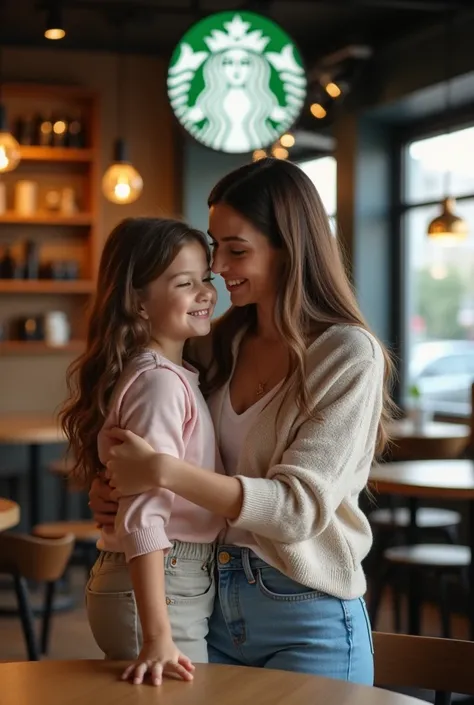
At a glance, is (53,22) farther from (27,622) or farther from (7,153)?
(27,622)

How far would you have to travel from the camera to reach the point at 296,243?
6.17 feet

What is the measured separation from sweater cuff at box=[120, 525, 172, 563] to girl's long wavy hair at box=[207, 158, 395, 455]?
351mm

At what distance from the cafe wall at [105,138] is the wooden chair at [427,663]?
19.0 ft

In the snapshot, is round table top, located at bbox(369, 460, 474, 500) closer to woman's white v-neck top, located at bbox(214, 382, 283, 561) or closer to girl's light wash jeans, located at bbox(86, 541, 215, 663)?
woman's white v-neck top, located at bbox(214, 382, 283, 561)

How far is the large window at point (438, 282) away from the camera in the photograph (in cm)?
652

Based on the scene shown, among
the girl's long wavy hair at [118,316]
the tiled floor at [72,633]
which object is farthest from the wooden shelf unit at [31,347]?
the girl's long wavy hair at [118,316]

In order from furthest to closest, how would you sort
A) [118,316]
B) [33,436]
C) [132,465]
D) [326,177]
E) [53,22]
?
[326,177] < [33,436] < [53,22] < [118,316] < [132,465]

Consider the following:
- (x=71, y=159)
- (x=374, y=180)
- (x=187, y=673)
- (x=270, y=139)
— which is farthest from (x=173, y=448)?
(x=71, y=159)

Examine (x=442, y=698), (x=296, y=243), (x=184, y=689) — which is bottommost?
(x=442, y=698)

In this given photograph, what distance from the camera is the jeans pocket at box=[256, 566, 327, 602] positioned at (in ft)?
5.89

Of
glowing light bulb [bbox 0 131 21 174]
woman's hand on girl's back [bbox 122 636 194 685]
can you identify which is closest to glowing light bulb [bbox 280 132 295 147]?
glowing light bulb [bbox 0 131 21 174]

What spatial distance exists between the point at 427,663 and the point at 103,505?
0.58 m

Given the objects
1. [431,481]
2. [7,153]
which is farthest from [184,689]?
[7,153]

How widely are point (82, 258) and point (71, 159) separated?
69 centimetres
